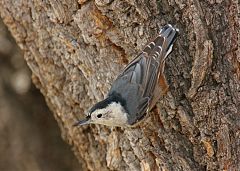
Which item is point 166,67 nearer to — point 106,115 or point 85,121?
point 106,115

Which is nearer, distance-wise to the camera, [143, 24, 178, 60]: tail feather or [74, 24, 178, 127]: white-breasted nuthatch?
[143, 24, 178, 60]: tail feather

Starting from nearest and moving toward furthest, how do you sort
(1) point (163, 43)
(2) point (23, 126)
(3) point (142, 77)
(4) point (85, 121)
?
(1) point (163, 43)
(4) point (85, 121)
(3) point (142, 77)
(2) point (23, 126)

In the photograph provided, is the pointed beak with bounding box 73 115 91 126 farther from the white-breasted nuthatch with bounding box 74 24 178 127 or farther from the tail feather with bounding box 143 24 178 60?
the tail feather with bounding box 143 24 178 60

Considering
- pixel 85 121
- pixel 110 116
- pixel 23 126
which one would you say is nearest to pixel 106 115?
pixel 110 116

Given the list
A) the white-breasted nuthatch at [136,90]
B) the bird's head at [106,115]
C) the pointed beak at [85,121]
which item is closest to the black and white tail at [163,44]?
the white-breasted nuthatch at [136,90]

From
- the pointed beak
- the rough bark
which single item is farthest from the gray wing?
the rough bark

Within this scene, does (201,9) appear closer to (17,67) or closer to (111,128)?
(111,128)
